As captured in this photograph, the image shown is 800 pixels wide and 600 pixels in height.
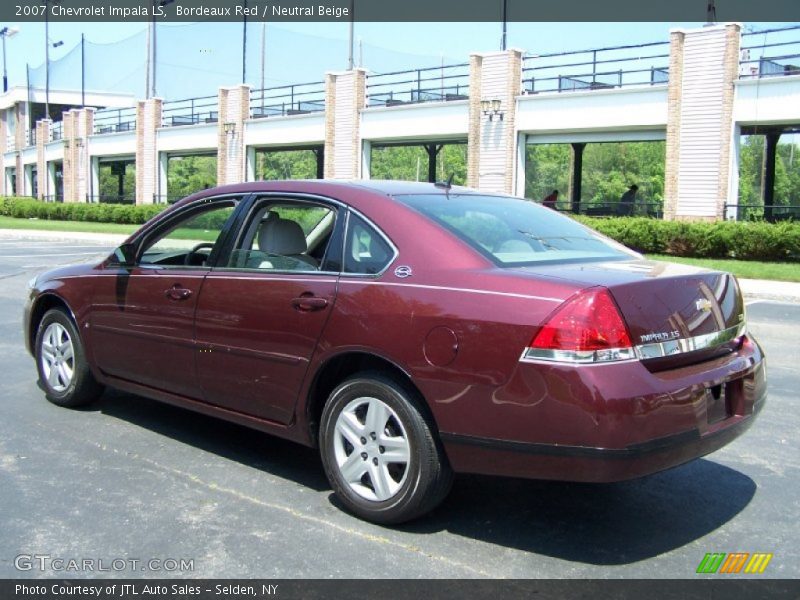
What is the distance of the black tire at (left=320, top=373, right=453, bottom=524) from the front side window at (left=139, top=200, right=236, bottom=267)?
1.52m

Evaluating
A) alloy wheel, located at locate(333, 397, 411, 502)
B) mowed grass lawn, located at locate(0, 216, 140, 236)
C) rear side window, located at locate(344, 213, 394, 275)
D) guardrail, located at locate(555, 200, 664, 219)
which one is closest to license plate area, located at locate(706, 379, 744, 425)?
alloy wheel, located at locate(333, 397, 411, 502)

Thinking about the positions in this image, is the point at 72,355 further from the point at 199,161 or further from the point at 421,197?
the point at 199,161

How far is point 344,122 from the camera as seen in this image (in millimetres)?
36562

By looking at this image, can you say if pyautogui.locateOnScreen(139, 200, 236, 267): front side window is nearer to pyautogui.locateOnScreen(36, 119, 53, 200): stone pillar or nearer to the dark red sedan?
the dark red sedan

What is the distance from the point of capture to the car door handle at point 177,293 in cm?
512

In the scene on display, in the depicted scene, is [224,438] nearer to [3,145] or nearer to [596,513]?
[596,513]

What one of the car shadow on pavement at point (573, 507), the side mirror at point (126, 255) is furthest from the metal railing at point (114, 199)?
the car shadow on pavement at point (573, 507)

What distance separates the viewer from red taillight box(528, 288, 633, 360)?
3.59 metres

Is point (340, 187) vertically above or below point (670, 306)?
above

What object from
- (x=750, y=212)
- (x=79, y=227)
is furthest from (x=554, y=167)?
(x=750, y=212)

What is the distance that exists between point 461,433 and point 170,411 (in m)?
3.17

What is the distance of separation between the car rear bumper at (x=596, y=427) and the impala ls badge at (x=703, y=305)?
30 centimetres

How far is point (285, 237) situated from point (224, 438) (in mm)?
1562

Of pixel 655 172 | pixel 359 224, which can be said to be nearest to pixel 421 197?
pixel 359 224
